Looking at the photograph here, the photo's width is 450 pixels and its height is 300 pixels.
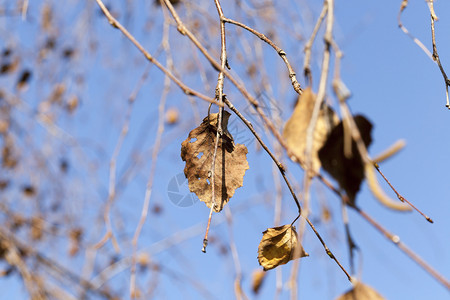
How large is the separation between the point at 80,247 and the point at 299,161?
1988mm

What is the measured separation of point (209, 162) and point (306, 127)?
0.26 m

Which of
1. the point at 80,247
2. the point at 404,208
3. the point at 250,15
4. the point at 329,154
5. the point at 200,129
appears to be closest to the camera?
the point at 404,208

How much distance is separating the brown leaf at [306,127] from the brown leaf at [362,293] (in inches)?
4.1

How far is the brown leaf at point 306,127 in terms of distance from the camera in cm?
39

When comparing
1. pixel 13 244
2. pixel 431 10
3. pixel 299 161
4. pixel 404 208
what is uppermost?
pixel 13 244

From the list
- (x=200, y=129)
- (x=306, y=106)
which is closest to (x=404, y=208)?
(x=306, y=106)

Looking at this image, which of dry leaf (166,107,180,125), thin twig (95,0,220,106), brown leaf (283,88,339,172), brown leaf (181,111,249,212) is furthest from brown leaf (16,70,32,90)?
brown leaf (283,88,339,172)

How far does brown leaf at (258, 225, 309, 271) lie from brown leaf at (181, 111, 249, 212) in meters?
0.08

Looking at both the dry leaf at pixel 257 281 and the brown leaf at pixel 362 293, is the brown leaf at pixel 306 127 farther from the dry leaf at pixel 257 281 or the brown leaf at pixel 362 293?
the dry leaf at pixel 257 281

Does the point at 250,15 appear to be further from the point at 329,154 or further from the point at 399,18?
the point at 329,154

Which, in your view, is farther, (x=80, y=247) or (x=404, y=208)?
(x=80, y=247)

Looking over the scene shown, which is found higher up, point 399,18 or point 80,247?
point 80,247

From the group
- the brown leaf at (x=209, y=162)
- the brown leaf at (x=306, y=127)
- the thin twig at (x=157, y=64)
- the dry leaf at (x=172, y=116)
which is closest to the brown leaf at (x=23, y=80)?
the dry leaf at (x=172, y=116)

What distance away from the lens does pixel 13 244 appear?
1.79 metres
